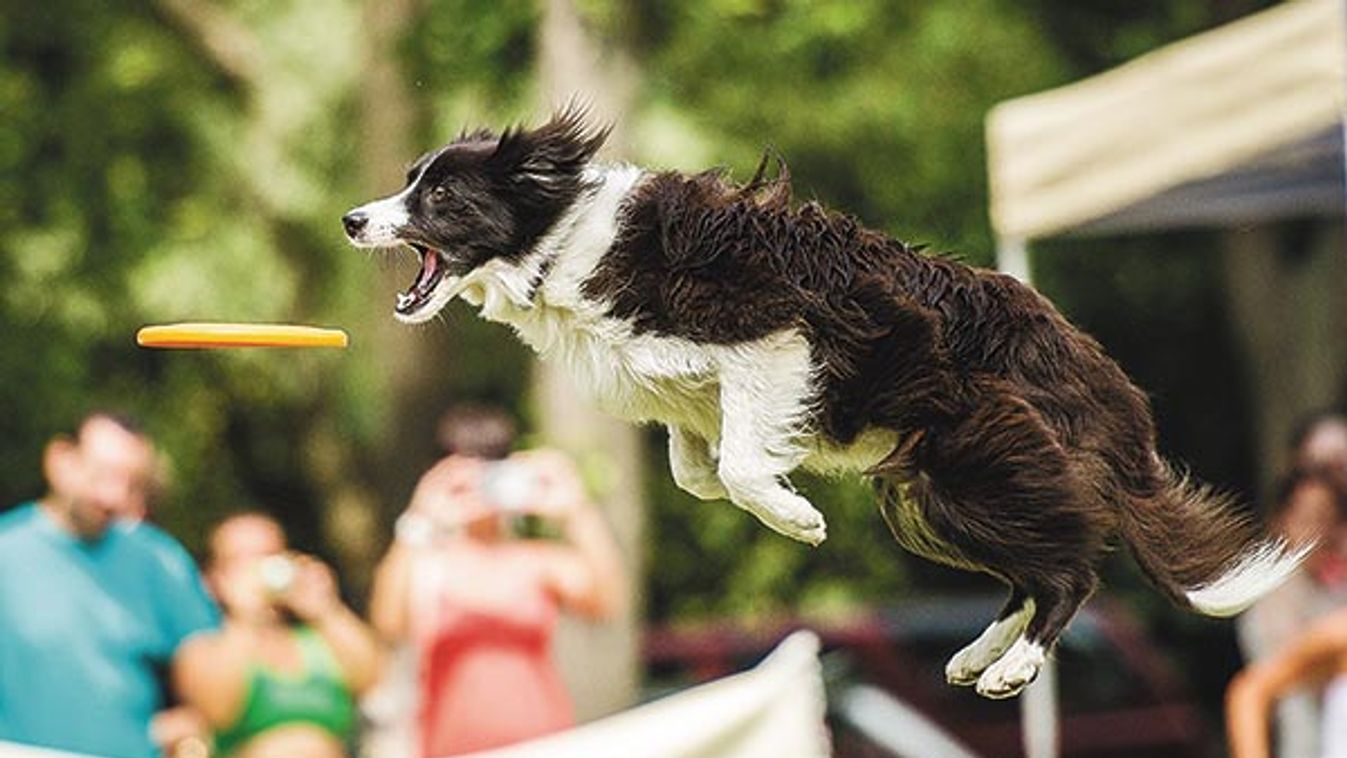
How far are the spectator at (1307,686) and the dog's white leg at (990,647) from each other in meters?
3.58

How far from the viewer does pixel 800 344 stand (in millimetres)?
3324

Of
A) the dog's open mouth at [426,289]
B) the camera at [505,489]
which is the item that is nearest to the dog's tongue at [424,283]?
the dog's open mouth at [426,289]

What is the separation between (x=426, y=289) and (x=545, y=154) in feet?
0.77

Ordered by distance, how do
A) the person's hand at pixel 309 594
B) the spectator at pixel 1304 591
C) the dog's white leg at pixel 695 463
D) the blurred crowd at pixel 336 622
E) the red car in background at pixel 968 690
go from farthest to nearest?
the red car in background at pixel 968 690
the person's hand at pixel 309 594
the spectator at pixel 1304 591
the blurred crowd at pixel 336 622
the dog's white leg at pixel 695 463

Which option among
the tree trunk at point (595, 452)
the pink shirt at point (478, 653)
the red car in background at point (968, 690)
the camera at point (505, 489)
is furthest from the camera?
the red car in background at point (968, 690)

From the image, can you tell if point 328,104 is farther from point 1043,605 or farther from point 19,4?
point 1043,605

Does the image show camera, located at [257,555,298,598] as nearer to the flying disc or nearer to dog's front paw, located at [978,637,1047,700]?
the flying disc

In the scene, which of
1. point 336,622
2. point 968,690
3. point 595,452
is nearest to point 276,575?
point 336,622

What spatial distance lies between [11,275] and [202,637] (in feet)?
26.9

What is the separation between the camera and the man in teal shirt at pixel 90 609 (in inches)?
280

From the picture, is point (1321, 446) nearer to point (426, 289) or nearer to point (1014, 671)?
point (1014, 671)

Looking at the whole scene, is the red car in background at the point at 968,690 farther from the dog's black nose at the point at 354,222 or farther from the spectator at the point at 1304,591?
the dog's black nose at the point at 354,222

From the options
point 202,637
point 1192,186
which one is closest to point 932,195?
point 1192,186

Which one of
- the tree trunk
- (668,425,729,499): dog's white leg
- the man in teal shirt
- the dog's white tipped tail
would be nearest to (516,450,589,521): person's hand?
the man in teal shirt
